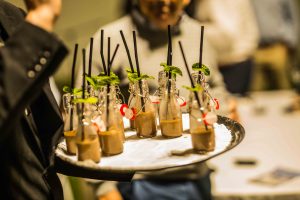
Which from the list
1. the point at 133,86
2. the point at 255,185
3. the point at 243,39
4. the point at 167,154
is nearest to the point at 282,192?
the point at 255,185

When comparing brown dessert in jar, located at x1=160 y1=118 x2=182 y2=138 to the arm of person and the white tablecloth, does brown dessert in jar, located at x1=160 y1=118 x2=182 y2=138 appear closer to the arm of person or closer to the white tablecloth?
the arm of person

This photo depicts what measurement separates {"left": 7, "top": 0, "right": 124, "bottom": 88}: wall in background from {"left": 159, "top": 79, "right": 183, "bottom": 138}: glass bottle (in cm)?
374

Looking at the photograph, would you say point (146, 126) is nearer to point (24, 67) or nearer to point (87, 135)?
point (87, 135)

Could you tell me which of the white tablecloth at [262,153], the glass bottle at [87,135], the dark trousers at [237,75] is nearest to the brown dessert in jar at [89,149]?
the glass bottle at [87,135]

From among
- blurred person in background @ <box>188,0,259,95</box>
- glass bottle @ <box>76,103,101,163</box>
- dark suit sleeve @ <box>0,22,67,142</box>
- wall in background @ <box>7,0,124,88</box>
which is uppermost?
wall in background @ <box>7,0,124,88</box>

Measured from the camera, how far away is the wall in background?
5660 mm

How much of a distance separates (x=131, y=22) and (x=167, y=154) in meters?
→ 1.42

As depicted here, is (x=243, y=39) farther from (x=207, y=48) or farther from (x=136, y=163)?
(x=136, y=163)

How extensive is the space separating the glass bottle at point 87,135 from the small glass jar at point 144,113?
0.18 meters

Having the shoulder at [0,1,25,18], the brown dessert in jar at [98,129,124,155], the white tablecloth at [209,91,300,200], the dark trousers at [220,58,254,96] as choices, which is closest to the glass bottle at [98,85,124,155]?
the brown dessert in jar at [98,129,124,155]

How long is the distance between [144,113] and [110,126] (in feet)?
0.57

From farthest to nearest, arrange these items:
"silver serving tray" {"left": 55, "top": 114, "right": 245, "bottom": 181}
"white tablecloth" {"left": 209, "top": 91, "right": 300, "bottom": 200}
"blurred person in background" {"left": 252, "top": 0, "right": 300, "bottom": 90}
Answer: "blurred person in background" {"left": 252, "top": 0, "right": 300, "bottom": 90} → "white tablecloth" {"left": 209, "top": 91, "right": 300, "bottom": 200} → "silver serving tray" {"left": 55, "top": 114, "right": 245, "bottom": 181}

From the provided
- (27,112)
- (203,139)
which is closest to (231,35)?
(203,139)

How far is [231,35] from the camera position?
167 inches
